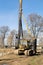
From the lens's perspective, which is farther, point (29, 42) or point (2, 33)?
point (2, 33)

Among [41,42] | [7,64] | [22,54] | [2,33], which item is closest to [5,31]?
[2,33]

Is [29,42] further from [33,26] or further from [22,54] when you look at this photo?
[33,26]

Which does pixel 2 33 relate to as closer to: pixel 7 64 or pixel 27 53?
pixel 27 53

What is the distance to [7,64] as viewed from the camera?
20.7 metres

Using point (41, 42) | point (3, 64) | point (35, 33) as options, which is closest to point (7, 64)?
point (3, 64)

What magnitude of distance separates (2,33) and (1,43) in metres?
6.51

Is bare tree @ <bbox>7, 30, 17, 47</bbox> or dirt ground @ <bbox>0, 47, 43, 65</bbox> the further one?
bare tree @ <bbox>7, 30, 17, 47</bbox>

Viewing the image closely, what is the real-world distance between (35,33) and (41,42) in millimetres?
13910

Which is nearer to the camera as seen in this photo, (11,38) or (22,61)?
(22,61)

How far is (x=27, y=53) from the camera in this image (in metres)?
34.4

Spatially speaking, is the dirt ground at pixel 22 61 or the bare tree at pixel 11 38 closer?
the dirt ground at pixel 22 61

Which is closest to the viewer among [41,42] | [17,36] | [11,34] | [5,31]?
[17,36]

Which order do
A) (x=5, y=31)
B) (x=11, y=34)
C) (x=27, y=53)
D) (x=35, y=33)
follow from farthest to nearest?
(x=5, y=31)
(x=11, y=34)
(x=35, y=33)
(x=27, y=53)

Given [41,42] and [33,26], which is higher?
[33,26]
